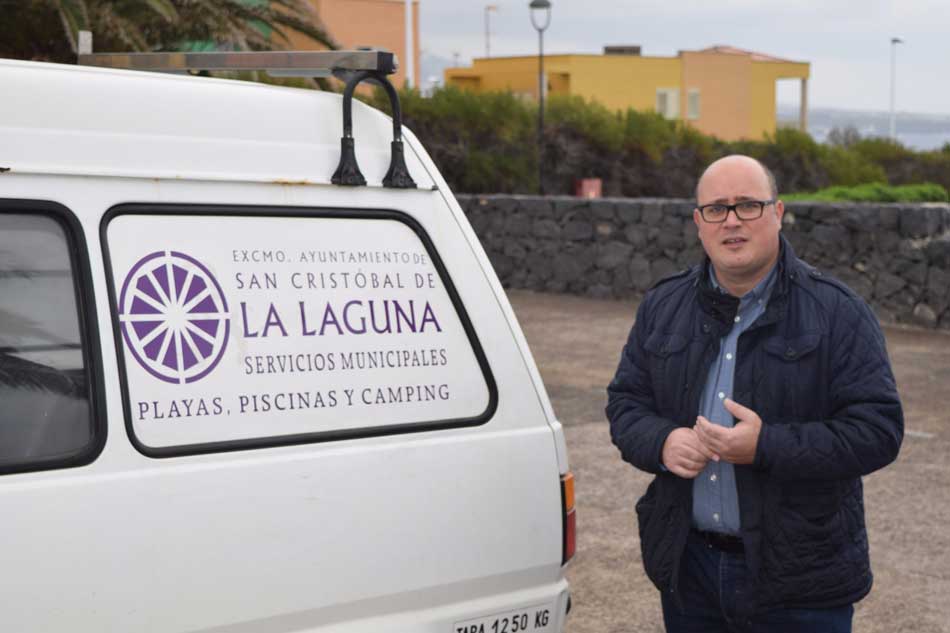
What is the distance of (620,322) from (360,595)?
1176 centimetres

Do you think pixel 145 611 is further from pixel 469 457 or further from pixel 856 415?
pixel 856 415

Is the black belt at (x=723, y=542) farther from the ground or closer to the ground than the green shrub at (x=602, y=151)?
closer to the ground

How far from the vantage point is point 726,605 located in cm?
318

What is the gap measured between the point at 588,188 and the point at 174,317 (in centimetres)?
2741

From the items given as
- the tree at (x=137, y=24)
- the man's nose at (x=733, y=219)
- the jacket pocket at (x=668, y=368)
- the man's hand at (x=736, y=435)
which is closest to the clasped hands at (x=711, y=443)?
the man's hand at (x=736, y=435)

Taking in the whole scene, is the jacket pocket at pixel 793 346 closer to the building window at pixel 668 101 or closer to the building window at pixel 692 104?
the building window at pixel 668 101

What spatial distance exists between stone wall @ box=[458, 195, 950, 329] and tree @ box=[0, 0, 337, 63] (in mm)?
4613

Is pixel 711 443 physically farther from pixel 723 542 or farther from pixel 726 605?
pixel 726 605

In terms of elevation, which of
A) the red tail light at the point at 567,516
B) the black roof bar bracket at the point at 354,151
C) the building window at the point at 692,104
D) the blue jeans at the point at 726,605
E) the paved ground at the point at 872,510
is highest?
the building window at the point at 692,104

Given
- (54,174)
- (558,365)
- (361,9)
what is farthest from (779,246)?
(361,9)

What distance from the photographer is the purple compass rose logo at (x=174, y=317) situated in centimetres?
257

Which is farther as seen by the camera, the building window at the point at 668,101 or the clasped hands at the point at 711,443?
the building window at the point at 668,101

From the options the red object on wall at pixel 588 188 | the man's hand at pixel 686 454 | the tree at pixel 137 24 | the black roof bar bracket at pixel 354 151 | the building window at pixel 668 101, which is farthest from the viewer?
the building window at pixel 668 101

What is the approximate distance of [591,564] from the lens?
20.6 ft
